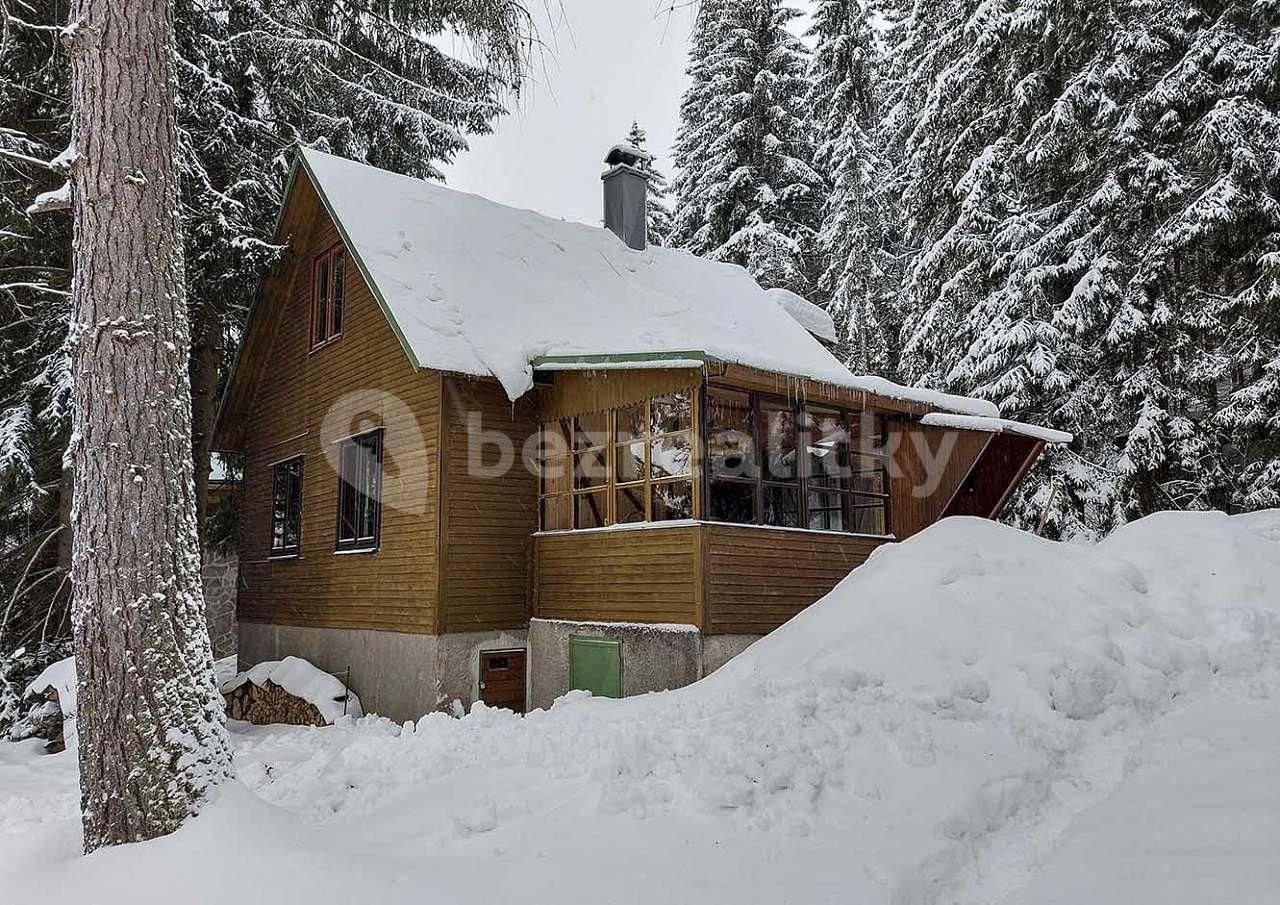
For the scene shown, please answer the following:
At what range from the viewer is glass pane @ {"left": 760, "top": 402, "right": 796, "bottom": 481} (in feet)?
42.7

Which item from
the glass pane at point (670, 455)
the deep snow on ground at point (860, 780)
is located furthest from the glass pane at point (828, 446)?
the deep snow on ground at point (860, 780)

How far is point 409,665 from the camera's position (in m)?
10.5

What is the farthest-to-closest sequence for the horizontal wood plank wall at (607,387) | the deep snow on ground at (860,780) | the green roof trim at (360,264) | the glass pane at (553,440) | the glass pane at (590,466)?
the glass pane at (553,440) < the glass pane at (590,466) < the green roof trim at (360,264) < the horizontal wood plank wall at (607,387) < the deep snow on ground at (860,780)

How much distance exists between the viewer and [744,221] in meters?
24.1

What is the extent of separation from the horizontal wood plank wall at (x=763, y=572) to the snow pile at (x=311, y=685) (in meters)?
5.16

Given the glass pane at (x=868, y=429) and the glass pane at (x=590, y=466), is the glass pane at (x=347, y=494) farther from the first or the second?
the glass pane at (x=868, y=429)

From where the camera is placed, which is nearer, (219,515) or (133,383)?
(133,383)

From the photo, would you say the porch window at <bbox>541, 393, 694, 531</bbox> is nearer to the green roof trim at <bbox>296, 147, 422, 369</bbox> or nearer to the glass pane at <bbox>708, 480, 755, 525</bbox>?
the glass pane at <bbox>708, 480, 755, 525</bbox>

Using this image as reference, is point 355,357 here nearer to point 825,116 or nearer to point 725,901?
point 725,901

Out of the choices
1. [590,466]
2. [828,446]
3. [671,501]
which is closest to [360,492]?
[590,466]

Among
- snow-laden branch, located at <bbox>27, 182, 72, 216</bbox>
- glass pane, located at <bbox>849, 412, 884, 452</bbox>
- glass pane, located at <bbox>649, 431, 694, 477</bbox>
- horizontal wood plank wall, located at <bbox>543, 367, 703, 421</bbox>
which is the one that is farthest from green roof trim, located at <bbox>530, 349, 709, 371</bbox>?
snow-laden branch, located at <bbox>27, 182, 72, 216</bbox>

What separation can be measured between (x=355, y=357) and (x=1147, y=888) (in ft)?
36.2

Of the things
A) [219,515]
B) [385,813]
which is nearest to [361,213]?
[219,515]

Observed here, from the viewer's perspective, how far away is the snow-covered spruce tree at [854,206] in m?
21.4
